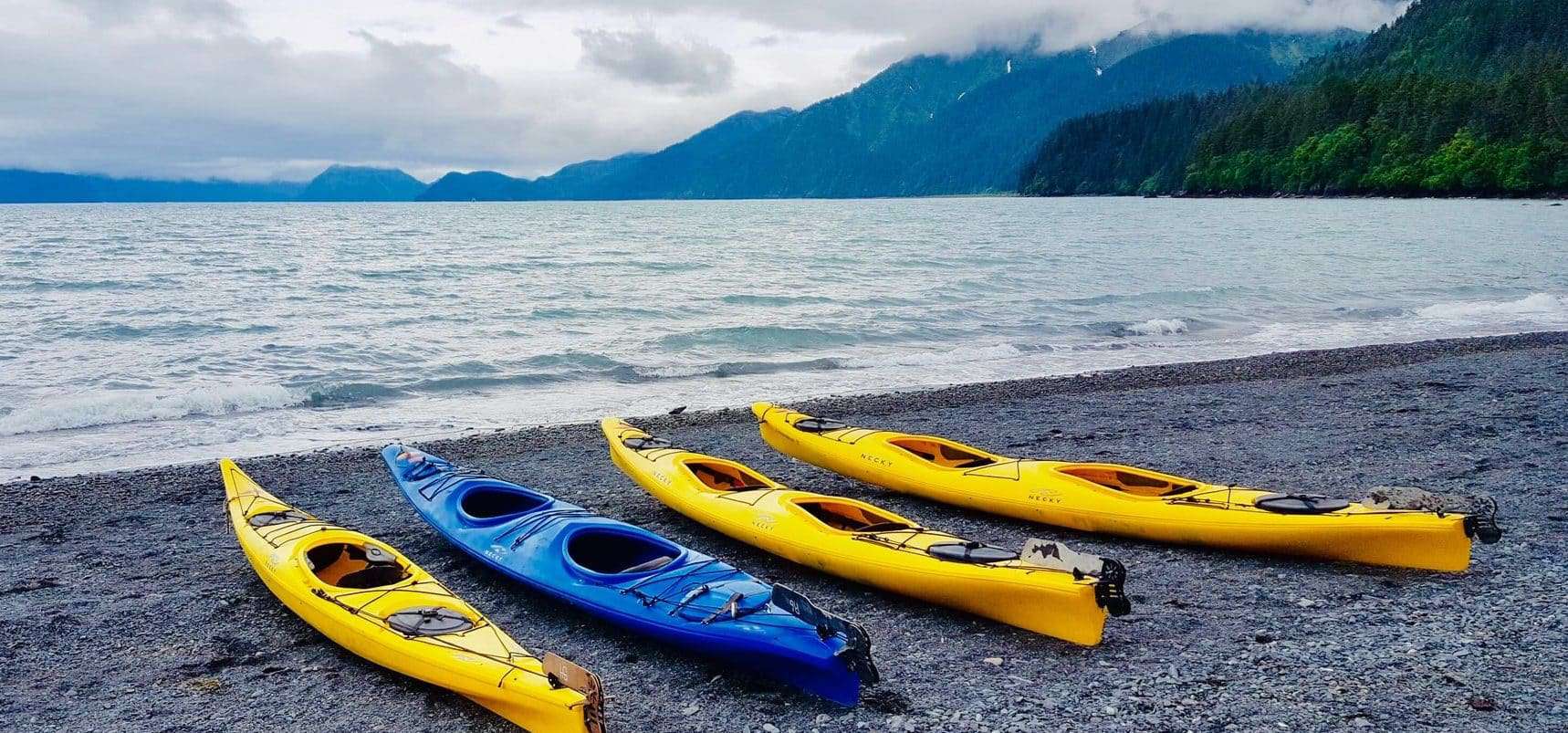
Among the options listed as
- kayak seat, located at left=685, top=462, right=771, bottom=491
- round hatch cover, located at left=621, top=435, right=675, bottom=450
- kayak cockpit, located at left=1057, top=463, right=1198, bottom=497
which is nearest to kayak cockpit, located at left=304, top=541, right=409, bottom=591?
kayak seat, located at left=685, top=462, right=771, bottom=491

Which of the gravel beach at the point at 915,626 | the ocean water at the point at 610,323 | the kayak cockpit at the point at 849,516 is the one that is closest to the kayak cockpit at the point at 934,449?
the gravel beach at the point at 915,626

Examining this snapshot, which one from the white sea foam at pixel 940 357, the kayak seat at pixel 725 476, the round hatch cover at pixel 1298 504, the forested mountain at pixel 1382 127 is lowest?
the white sea foam at pixel 940 357

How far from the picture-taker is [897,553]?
5781 millimetres

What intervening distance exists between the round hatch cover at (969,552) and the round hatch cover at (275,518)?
4.26 m

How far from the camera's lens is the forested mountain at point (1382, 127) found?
7850 cm

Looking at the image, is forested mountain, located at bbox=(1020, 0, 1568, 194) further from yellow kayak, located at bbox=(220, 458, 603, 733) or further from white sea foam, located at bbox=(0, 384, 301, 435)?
yellow kayak, located at bbox=(220, 458, 603, 733)

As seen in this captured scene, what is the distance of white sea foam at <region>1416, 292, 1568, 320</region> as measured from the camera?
2177 cm

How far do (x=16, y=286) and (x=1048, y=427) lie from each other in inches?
1101

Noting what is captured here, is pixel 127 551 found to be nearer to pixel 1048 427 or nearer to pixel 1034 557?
pixel 1034 557

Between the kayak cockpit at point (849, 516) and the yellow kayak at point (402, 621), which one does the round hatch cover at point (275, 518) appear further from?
the kayak cockpit at point (849, 516)

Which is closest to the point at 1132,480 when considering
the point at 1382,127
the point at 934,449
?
the point at 934,449

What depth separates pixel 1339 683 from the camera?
4.58 metres

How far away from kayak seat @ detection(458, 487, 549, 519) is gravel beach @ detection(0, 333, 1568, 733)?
0.35 meters

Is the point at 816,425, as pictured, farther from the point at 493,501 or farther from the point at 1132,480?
the point at 493,501
